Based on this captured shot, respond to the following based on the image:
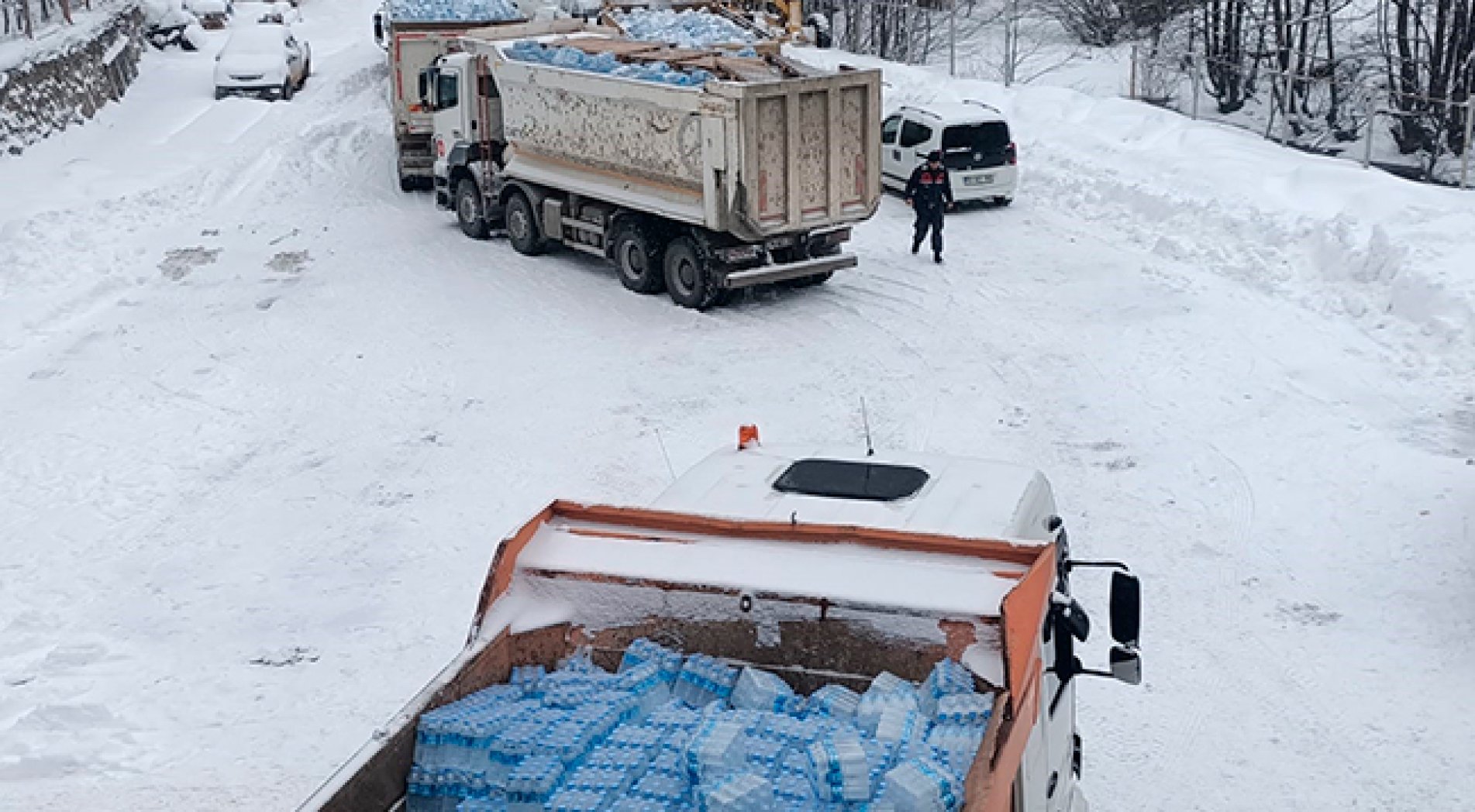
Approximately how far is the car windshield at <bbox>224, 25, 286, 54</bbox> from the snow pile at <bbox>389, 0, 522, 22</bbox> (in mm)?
8775

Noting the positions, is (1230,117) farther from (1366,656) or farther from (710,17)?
(1366,656)

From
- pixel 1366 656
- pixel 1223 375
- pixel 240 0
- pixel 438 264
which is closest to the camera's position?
pixel 1366 656

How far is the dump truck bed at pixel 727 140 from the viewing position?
17.6 m

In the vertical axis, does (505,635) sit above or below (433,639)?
above

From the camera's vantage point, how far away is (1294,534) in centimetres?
1234

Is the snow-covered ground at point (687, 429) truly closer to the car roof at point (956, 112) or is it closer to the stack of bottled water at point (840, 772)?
the car roof at point (956, 112)

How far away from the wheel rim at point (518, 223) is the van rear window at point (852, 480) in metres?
14.6

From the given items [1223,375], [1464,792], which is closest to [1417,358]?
[1223,375]

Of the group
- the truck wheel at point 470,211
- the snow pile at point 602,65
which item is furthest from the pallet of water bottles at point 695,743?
the truck wheel at point 470,211

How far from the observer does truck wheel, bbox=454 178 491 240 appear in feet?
74.0

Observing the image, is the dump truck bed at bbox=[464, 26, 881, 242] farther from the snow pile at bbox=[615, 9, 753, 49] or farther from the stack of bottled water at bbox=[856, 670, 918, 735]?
the stack of bottled water at bbox=[856, 670, 918, 735]

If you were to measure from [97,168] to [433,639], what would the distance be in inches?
730

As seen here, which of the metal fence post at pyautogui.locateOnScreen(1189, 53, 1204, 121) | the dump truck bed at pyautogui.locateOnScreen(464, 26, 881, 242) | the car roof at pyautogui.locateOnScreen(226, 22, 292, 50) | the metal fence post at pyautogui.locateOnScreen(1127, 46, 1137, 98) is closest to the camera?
the dump truck bed at pyautogui.locateOnScreen(464, 26, 881, 242)

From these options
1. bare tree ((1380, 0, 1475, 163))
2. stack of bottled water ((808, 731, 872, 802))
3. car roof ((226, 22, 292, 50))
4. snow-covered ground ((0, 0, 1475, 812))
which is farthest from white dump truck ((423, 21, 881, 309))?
car roof ((226, 22, 292, 50))
